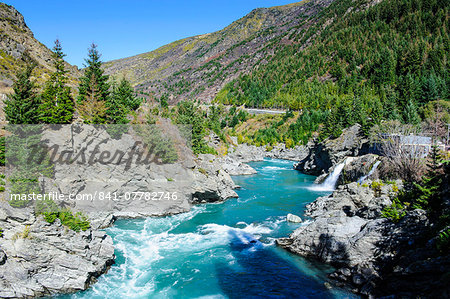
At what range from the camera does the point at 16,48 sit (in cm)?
5072

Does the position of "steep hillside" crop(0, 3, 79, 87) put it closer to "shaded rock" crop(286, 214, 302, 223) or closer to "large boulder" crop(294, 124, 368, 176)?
"shaded rock" crop(286, 214, 302, 223)

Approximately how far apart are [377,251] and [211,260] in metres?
11.9

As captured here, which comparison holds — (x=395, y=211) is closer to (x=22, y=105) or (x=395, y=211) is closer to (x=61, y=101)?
(x=22, y=105)

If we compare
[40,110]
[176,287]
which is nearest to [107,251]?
[176,287]

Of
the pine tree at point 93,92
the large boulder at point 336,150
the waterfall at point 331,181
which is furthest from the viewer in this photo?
the large boulder at point 336,150

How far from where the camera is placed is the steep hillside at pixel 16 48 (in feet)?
145

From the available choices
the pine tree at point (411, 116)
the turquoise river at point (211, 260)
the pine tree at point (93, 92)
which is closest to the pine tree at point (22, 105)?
the pine tree at point (93, 92)

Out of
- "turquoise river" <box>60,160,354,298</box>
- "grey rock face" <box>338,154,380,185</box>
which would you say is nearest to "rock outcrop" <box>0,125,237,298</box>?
"turquoise river" <box>60,160,354,298</box>

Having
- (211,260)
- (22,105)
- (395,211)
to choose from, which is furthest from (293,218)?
(22,105)

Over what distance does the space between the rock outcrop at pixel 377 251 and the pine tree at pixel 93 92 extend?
27.3 metres

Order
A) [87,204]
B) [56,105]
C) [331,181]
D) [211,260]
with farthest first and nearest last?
[331,181] → [56,105] → [87,204] → [211,260]

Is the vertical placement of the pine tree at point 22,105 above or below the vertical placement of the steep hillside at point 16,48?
below

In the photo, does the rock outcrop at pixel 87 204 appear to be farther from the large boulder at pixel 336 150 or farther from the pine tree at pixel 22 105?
the large boulder at pixel 336 150

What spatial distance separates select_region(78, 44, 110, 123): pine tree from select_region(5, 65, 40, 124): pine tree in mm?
8498
